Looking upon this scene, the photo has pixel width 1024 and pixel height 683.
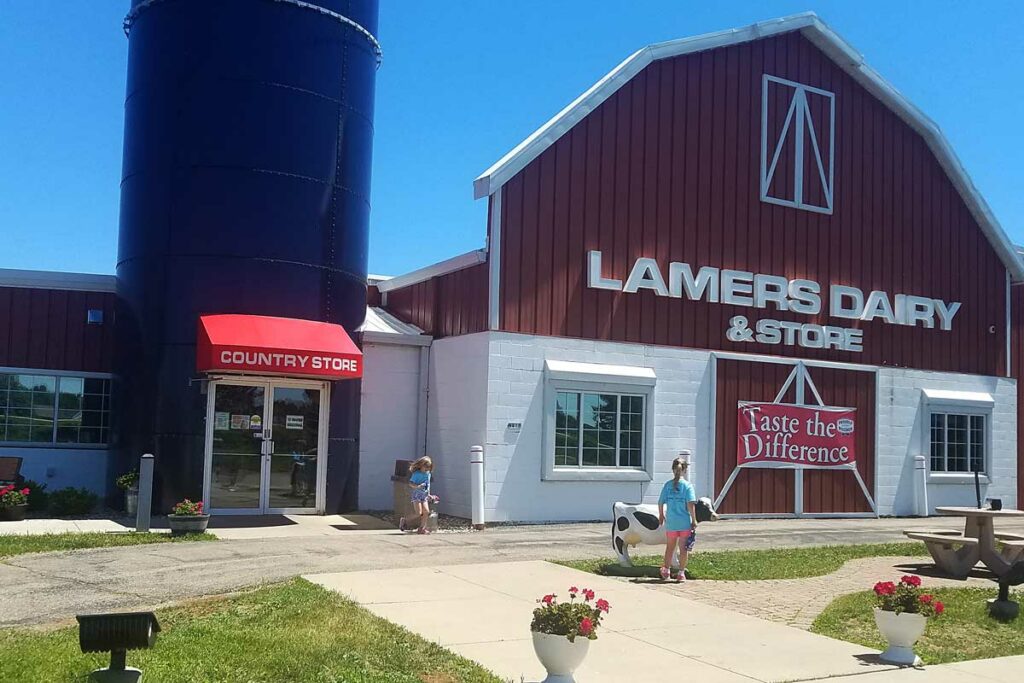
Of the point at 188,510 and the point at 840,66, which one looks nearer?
the point at 188,510

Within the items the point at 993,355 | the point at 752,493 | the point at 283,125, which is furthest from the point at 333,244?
the point at 993,355

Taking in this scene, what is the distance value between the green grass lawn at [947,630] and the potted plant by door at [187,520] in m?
9.11

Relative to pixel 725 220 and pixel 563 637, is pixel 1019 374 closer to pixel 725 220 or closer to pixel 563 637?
pixel 725 220

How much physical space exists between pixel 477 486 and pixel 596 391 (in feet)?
10.2

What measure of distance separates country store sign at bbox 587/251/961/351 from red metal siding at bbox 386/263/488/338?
2.18 meters

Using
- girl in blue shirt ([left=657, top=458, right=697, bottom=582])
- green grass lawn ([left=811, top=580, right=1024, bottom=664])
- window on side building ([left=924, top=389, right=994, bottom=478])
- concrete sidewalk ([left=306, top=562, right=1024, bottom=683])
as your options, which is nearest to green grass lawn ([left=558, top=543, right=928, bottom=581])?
girl in blue shirt ([left=657, top=458, right=697, bottom=582])

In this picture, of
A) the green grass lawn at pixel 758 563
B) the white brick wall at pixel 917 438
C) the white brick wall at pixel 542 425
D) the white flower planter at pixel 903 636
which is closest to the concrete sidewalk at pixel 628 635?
the white flower planter at pixel 903 636

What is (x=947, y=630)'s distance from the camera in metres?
10.0

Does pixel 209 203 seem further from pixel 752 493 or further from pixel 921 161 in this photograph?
pixel 921 161

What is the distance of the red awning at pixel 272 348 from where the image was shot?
53.0 ft

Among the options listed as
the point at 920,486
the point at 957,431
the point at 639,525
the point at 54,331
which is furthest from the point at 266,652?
the point at 957,431

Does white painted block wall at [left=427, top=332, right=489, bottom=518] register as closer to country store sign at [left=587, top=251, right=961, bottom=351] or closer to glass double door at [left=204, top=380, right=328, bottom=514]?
glass double door at [left=204, top=380, right=328, bottom=514]

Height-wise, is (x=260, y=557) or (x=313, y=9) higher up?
(x=313, y=9)

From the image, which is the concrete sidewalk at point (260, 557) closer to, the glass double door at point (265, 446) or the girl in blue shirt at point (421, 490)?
the girl in blue shirt at point (421, 490)
